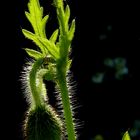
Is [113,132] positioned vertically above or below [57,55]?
above

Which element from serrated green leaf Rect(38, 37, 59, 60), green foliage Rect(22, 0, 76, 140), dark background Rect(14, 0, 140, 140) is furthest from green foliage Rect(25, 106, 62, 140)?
dark background Rect(14, 0, 140, 140)

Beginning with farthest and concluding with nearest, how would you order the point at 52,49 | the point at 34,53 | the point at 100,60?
the point at 100,60, the point at 34,53, the point at 52,49

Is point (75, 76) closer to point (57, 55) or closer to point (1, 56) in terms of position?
point (1, 56)

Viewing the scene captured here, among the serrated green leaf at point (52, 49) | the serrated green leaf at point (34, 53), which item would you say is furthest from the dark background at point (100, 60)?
the serrated green leaf at point (52, 49)

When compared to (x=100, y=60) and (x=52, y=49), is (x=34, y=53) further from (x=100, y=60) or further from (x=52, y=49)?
(x=100, y=60)

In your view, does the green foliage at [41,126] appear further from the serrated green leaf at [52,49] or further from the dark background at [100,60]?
the dark background at [100,60]

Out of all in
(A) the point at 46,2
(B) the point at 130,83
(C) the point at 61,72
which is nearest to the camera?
(C) the point at 61,72

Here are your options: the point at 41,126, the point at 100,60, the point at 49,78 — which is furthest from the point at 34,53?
the point at 100,60

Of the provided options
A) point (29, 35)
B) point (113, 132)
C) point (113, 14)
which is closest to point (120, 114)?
point (113, 132)
